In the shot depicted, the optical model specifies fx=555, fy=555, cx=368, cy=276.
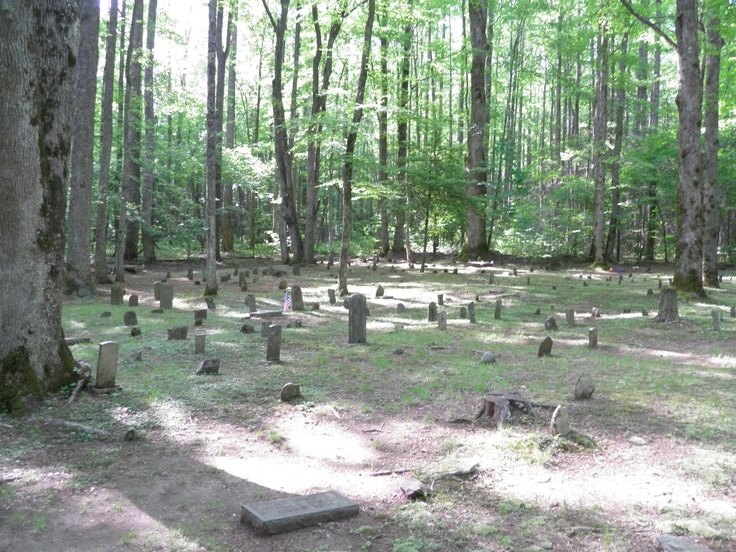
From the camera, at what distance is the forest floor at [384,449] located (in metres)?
3.61

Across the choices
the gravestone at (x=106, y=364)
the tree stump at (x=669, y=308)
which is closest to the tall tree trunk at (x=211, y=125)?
the gravestone at (x=106, y=364)

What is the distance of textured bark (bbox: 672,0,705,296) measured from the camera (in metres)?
13.0

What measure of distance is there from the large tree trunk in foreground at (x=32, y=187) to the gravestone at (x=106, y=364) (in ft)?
1.32

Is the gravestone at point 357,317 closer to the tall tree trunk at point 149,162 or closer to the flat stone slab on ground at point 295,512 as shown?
the flat stone slab on ground at point 295,512

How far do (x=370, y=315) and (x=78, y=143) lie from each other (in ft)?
30.3

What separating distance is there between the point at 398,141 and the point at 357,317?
17.6m

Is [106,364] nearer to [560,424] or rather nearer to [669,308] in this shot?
[560,424]

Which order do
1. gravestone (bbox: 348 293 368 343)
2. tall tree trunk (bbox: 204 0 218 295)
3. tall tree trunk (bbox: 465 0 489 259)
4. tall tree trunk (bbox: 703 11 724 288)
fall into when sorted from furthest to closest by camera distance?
tall tree trunk (bbox: 465 0 489 259), tall tree trunk (bbox: 703 11 724 288), tall tree trunk (bbox: 204 0 218 295), gravestone (bbox: 348 293 368 343)

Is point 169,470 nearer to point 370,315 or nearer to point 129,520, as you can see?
point 129,520

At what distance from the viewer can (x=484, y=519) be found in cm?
378

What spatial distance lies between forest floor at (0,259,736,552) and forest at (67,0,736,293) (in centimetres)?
688

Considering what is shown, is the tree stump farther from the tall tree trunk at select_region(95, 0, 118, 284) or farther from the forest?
the tall tree trunk at select_region(95, 0, 118, 284)

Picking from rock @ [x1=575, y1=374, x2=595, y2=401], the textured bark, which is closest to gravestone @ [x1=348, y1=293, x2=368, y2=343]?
rock @ [x1=575, y1=374, x2=595, y2=401]

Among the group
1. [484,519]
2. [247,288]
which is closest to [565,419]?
[484,519]
